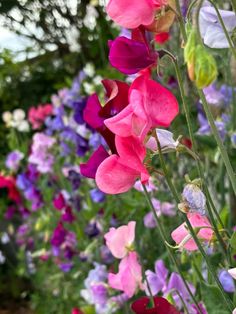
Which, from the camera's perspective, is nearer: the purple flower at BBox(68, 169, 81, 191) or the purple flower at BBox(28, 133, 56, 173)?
the purple flower at BBox(68, 169, 81, 191)

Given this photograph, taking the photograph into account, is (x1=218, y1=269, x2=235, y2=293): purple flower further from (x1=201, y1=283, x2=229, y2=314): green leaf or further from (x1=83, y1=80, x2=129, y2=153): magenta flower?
(x1=83, y1=80, x2=129, y2=153): magenta flower

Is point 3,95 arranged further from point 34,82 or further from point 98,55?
point 98,55

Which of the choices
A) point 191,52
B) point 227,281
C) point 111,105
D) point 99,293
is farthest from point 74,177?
point 191,52

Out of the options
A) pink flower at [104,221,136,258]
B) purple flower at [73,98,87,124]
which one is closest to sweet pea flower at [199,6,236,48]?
pink flower at [104,221,136,258]

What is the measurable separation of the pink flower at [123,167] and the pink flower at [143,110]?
0.01 metres

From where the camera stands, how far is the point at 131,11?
0.56 meters

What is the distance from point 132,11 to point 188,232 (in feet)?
0.82

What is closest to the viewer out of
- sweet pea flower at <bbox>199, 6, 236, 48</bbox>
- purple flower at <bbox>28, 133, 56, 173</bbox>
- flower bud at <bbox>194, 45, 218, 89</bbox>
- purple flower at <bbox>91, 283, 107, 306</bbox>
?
flower bud at <bbox>194, 45, 218, 89</bbox>

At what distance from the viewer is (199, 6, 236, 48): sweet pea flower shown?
61 cm

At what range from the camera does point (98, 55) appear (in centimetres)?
447

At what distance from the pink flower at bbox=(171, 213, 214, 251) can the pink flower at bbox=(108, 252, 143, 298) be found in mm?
177

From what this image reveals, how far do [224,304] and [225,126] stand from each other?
0.80 metres

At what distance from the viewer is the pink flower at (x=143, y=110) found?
0.56 metres

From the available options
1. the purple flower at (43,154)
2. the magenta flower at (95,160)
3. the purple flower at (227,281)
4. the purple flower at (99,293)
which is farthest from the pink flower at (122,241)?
the purple flower at (43,154)
